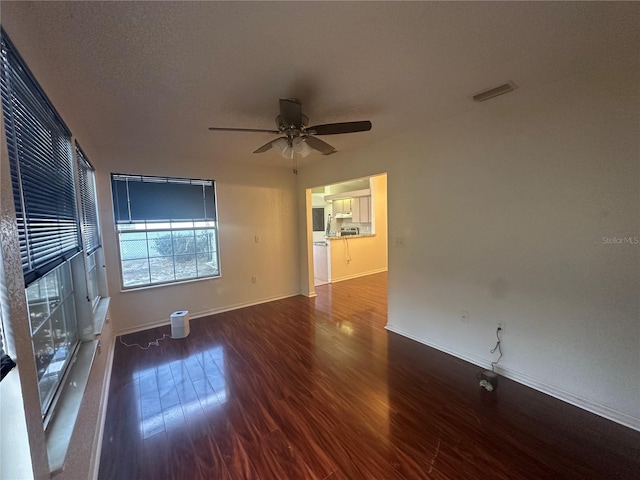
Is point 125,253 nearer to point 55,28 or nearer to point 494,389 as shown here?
point 55,28

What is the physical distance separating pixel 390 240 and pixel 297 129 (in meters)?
1.85

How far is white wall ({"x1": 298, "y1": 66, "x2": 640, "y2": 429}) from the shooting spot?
68.5 inches

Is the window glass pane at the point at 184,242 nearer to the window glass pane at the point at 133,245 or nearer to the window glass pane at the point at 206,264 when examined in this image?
the window glass pane at the point at 206,264

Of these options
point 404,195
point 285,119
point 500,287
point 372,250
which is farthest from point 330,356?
point 372,250

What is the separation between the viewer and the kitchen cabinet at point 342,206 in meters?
7.67

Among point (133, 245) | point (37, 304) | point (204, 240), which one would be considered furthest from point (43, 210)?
point (204, 240)

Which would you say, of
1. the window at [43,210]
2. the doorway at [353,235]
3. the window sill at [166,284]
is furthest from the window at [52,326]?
the doorway at [353,235]

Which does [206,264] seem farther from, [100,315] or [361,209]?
[361,209]

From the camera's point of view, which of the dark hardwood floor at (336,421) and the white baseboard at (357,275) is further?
the white baseboard at (357,275)

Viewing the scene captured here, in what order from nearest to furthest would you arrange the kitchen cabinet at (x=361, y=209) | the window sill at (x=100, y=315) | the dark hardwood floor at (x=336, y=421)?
the dark hardwood floor at (x=336, y=421) < the window sill at (x=100, y=315) < the kitchen cabinet at (x=361, y=209)

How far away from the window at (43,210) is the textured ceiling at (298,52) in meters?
0.24

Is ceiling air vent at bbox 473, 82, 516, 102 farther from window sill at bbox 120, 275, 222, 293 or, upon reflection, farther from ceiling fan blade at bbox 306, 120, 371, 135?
window sill at bbox 120, 275, 222, 293

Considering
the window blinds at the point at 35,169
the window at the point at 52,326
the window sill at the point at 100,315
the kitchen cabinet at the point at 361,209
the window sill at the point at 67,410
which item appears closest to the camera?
the window blinds at the point at 35,169

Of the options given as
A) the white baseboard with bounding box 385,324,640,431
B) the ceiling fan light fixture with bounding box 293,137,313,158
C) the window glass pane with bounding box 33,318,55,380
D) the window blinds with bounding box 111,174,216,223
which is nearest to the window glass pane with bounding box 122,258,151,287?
the window blinds with bounding box 111,174,216,223
